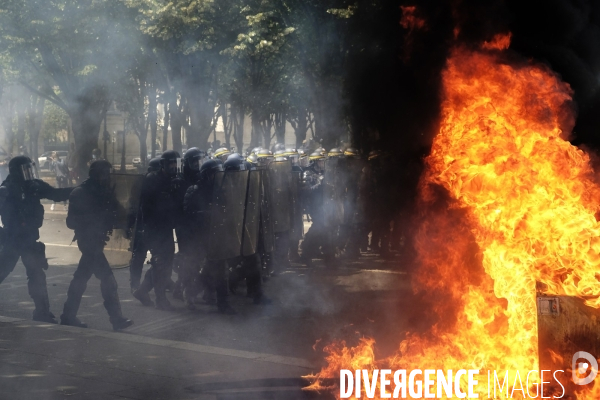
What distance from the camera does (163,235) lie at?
8.65 meters

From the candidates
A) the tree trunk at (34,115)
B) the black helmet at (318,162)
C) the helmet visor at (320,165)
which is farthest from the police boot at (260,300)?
the tree trunk at (34,115)

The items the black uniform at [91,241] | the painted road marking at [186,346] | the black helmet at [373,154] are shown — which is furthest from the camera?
the black helmet at [373,154]

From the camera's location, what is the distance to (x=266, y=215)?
963 centimetres

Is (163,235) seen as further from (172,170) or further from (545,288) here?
(545,288)

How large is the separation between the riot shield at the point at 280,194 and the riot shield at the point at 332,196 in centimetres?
110

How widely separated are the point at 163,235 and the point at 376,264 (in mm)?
4639

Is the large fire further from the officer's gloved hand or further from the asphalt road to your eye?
the officer's gloved hand

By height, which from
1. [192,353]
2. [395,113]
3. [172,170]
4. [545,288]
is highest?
[395,113]

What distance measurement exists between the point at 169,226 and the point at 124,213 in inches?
30.9

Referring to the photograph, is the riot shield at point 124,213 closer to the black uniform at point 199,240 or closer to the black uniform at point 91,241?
the black uniform at point 199,240

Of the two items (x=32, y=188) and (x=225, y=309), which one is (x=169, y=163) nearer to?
(x=32, y=188)

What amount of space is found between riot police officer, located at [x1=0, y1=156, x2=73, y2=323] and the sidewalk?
1036 millimetres

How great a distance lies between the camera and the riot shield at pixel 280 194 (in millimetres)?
10852

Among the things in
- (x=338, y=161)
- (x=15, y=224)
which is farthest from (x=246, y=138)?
(x=15, y=224)
